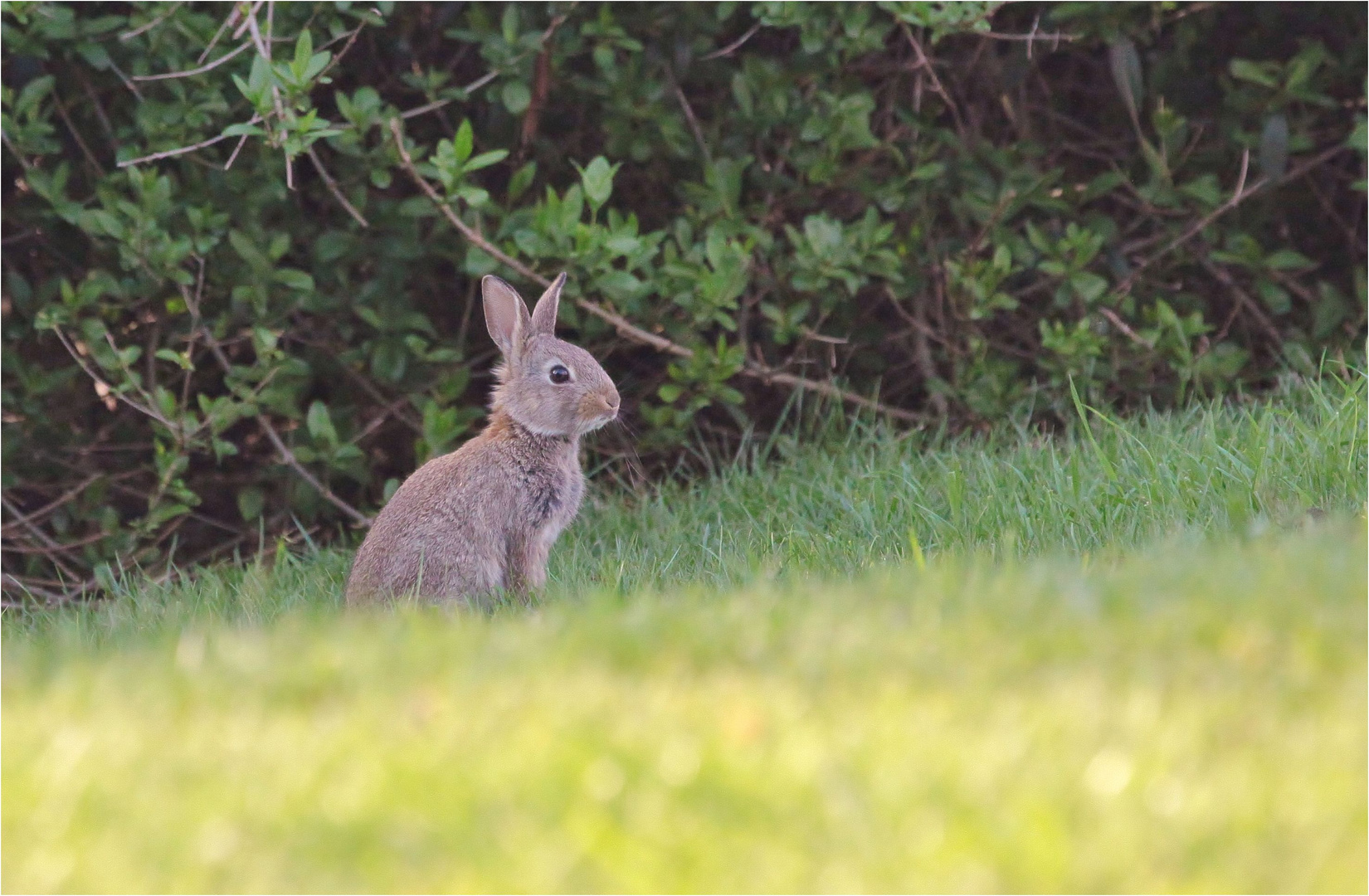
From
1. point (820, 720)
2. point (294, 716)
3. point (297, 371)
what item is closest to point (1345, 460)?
point (820, 720)

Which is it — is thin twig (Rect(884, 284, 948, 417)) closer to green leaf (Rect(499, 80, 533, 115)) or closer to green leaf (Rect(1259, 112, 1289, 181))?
green leaf (Rect(1259, 112, 1289, 181))

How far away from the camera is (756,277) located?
844 cm

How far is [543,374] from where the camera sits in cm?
677

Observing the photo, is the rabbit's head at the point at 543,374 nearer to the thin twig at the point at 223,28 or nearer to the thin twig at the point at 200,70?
the thin twig at the point at 200,70

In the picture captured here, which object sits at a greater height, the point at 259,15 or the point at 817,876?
the point at 259,15

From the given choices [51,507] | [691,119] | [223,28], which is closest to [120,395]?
[51,507]

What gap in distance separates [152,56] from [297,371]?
66.1 inches

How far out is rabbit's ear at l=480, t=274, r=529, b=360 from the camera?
6.81 meters

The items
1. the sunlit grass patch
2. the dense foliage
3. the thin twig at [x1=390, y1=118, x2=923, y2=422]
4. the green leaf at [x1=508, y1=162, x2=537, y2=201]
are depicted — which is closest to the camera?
the sunlit grass patch

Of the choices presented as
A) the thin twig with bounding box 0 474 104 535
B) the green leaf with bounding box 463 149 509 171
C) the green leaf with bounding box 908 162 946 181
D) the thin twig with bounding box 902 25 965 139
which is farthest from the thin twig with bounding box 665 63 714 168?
the thin twig with bounding box 0 474 104 535

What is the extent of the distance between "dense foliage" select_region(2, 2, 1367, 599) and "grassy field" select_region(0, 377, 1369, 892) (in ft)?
11.0

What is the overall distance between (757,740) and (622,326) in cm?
453

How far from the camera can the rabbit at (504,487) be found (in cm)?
609

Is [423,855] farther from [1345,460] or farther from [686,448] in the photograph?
[686,448]
